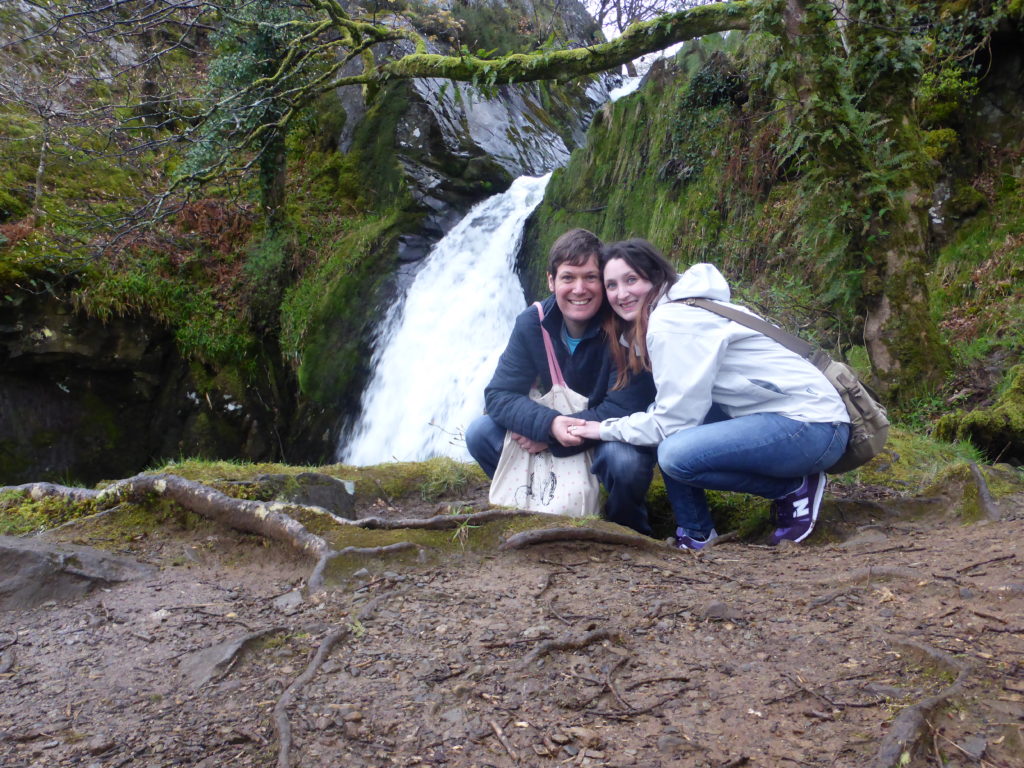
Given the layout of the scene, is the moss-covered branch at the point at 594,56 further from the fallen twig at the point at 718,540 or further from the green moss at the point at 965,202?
the fallen twig at the point at 718,540

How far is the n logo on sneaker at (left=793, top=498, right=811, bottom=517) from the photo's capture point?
12.3 ft

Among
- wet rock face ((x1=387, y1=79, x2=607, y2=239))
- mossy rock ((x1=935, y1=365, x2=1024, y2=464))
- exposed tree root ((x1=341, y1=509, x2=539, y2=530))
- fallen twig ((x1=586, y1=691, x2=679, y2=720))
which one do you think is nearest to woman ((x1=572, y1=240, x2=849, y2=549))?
exposed tree root ((x1=341, y1=509, x2=539, y2=530))

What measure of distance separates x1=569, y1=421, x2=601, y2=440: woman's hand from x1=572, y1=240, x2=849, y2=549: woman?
0.05 ft

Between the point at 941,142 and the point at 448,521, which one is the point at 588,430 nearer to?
the point at 448,521

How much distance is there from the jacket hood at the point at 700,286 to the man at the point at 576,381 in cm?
49

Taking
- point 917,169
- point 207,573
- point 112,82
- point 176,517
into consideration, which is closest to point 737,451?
point 207,573

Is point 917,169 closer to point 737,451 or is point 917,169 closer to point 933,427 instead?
point 933,427

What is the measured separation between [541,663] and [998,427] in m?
4.03

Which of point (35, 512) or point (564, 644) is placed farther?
point (35, 512)

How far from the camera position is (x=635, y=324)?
365 centimetres

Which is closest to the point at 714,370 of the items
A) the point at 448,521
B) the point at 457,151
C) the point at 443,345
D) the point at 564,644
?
the point at 448,521

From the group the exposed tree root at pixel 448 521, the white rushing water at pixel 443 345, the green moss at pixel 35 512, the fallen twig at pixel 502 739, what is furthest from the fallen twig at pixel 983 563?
the white rushing water at pixel 443 345

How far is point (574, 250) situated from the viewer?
3.75m

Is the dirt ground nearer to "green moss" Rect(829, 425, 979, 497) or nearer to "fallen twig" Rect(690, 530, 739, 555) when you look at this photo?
"fallen twig" Rect(690, 530, 739, 555)
